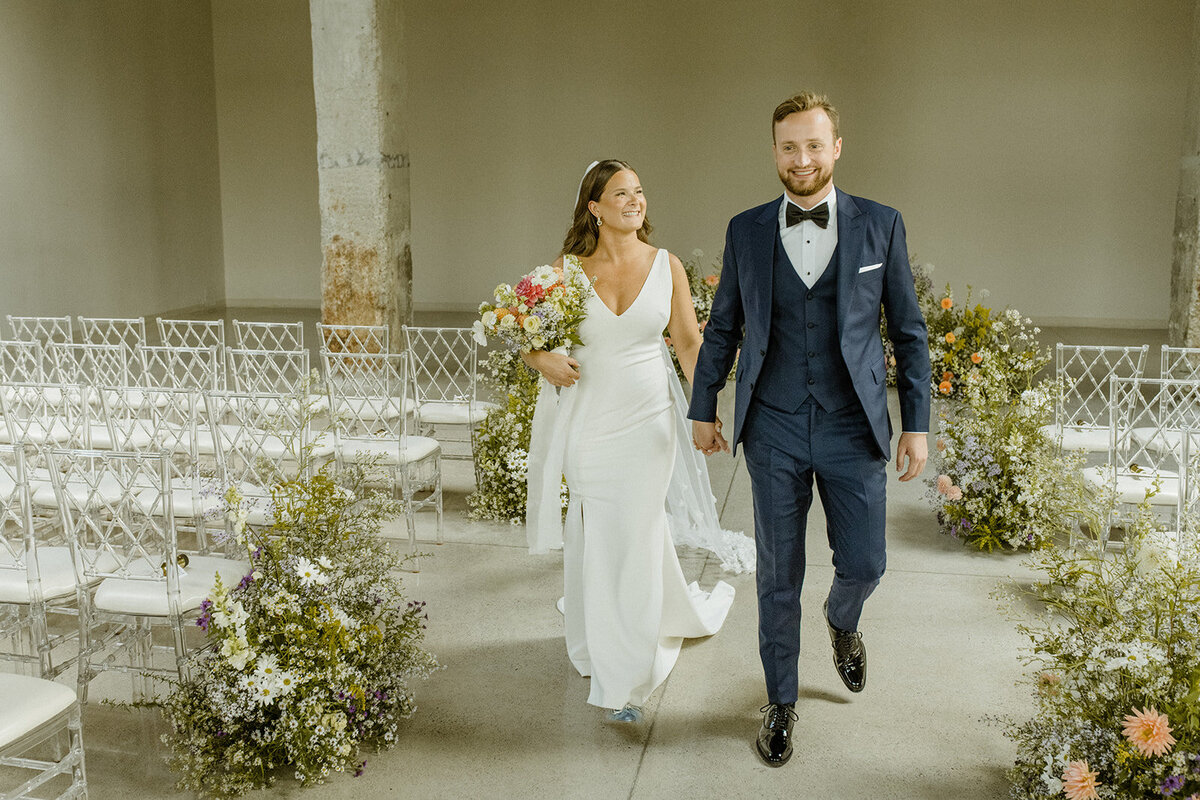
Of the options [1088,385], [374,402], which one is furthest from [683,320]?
[1088,385]

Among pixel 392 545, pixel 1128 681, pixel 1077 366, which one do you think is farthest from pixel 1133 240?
pixel 1128 681

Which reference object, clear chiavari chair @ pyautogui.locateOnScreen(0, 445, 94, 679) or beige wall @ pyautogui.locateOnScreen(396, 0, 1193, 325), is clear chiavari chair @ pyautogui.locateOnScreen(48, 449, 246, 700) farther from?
beige wall @ pyautogui.locateOnScreen(396, 0, 1193, 325)

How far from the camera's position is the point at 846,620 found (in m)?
3.51

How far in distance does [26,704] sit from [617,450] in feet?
6.27

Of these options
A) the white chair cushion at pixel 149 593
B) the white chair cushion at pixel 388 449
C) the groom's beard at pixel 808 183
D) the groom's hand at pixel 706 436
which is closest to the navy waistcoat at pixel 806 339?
the groom's beard at pixel 808 183

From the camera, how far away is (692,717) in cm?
361

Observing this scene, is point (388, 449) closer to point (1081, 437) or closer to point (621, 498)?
point (621, 498)

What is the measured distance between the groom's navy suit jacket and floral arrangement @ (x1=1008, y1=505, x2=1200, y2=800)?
0.66 metres

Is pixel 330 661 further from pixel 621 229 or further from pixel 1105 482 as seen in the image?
pixel 1105 482

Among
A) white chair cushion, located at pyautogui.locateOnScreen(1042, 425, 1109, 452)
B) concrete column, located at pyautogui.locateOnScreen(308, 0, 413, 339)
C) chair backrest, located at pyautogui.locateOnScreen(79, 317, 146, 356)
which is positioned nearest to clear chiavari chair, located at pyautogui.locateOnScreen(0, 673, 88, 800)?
chair backrest, located at pyautogui.locateOnScreen(79, 317, 146, 356)

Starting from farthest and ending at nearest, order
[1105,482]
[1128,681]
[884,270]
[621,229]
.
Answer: [1105,482], [621,229], [884,270], [1128,681]

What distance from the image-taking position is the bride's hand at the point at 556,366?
3768 mm

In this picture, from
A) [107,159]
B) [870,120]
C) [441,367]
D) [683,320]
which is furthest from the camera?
[870,120]

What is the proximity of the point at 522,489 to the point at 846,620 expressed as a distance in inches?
102
